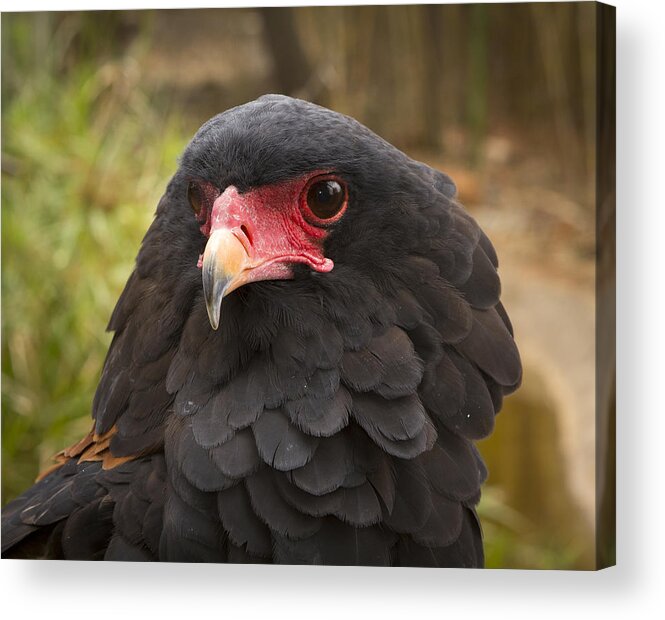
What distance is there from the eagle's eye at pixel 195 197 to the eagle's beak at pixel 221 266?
0.15 metres

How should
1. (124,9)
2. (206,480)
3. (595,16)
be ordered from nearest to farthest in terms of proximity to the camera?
(206,480), (595,16), (124,9)

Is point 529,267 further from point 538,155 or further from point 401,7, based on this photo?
point 401,7

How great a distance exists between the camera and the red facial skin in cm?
218

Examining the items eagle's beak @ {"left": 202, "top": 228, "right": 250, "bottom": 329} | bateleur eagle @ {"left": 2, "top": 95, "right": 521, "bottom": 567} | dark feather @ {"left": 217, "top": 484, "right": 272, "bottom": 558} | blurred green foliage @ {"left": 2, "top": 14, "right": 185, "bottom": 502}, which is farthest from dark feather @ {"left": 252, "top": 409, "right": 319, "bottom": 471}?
blurred green foliage @ {"left": 2, "top": 14, "right": 185, "bottom": 502}

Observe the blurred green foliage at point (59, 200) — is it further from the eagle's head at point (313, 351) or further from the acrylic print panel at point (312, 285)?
the eagle's head at point (313, 351)

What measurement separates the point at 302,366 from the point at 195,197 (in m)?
0.42

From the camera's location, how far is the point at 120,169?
2.99 meters

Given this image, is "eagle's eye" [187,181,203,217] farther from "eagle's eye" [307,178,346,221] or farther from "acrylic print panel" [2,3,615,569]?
"eagle's eye" [307,178,346,221]

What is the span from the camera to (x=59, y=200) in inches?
118

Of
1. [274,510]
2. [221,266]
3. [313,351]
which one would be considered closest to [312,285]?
[313,351]

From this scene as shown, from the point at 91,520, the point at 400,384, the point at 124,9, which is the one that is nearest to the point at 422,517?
the point at 400,384

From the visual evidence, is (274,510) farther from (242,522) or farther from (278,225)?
(278,225)

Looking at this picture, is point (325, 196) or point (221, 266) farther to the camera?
point (325, 196)

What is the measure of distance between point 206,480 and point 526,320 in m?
1.06
